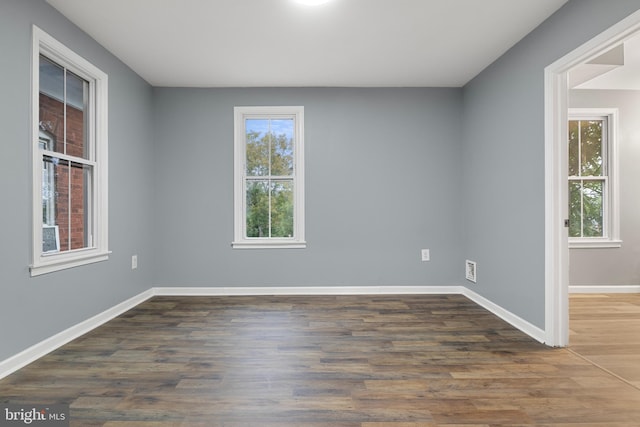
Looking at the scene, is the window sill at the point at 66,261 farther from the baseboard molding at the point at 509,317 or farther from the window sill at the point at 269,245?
the baseboard molding at the point at 509,317

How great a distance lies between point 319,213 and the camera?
419 cm

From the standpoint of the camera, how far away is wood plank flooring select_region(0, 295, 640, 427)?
1.75 metres

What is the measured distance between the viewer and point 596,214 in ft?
14.3

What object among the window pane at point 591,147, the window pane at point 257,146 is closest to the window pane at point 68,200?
the window pane at point 257,146

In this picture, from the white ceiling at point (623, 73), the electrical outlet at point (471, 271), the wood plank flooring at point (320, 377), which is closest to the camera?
the wood plank flooring at point (320, 377)

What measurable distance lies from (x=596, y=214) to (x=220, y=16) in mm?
4842

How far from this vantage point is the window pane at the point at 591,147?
4.35m

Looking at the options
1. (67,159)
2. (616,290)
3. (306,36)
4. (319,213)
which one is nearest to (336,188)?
(319,213)

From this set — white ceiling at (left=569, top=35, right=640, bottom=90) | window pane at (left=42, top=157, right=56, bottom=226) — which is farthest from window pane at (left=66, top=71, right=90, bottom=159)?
white ceiling at (left=569, top=35, right=640, bottom=90)

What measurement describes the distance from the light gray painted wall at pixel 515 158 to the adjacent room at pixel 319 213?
0.02 m

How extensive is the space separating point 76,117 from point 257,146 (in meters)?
1.85

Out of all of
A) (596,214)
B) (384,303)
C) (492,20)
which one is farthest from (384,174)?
(596,214)

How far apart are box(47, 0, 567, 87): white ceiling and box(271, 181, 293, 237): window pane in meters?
1.23

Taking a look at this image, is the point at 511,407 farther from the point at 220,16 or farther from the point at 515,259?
the point at 220,16
